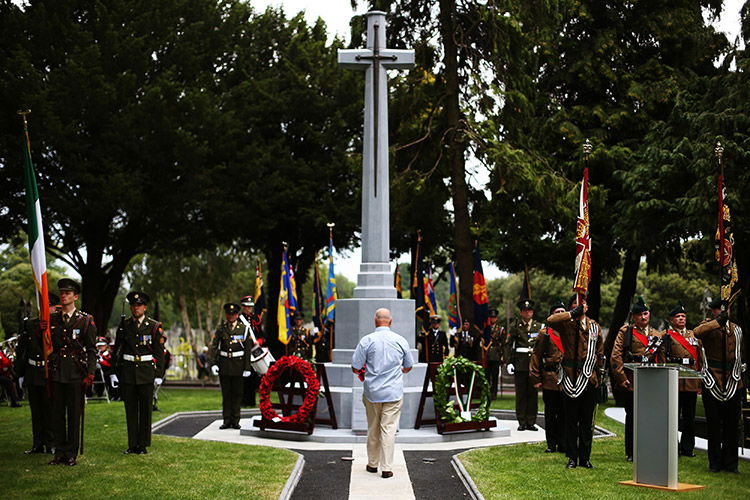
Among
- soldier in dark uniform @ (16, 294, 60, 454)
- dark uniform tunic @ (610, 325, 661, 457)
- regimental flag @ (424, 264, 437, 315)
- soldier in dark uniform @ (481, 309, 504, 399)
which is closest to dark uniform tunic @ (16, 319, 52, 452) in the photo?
soldier in dark uniform @ (16, 294, 60, 454)

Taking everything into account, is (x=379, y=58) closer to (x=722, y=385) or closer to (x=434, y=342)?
(x=722, y=385)

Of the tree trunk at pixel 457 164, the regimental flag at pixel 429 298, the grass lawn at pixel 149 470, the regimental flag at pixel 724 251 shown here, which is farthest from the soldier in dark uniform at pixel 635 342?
the regimental flag at pixel 429 298

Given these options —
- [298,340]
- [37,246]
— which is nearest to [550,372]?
[37,246]

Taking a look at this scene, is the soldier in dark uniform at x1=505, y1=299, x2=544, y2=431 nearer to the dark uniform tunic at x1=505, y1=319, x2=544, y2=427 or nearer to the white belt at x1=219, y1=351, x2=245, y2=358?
the dark uniform tunic at x1=505, y1=319, x2=544, y2=427

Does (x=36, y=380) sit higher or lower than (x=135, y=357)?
lower

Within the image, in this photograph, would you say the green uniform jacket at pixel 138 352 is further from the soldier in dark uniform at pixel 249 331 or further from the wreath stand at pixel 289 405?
the soldier in dark uniform at pixel 249 331

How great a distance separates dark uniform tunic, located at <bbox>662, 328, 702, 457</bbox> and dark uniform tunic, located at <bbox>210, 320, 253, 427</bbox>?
7525mm

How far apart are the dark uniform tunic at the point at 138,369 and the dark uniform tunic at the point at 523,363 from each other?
22.3 ft

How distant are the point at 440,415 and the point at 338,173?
22.6 m

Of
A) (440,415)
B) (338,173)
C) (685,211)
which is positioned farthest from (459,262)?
(338,173)

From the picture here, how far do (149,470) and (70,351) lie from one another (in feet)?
6.33

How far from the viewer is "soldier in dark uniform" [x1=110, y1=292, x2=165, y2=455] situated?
532 inches

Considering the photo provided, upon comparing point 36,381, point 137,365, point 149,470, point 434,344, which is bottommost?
point 149,470

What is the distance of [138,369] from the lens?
1350cm
